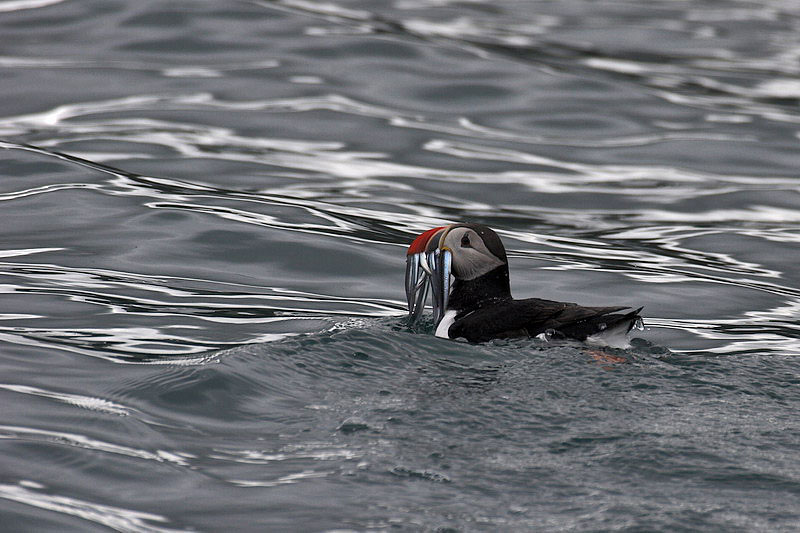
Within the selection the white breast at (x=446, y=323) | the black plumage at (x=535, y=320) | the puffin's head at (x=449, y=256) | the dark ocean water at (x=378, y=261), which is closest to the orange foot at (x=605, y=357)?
the dark ocean water at (x=378, y=261)

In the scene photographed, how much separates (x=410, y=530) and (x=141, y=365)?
93.3 inches

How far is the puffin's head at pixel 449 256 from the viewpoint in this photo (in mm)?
6574

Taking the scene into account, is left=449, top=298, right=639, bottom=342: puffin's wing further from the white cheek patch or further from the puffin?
the white cheek patch

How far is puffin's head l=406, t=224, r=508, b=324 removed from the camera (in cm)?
657

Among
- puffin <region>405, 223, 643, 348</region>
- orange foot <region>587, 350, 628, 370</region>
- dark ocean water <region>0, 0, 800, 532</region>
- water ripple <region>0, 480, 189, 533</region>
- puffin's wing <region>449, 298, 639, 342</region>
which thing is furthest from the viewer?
puffin <region>405, 223, 643, 348</region>

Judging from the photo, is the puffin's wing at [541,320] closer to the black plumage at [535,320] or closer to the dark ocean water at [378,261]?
the black plumage at [535,320]

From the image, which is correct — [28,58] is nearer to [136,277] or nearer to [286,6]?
[286,6]

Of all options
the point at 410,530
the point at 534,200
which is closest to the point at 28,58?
the point at 534,200

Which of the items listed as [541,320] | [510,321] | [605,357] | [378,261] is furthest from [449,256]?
[378,261]

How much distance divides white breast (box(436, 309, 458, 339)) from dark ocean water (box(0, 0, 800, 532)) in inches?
6.6

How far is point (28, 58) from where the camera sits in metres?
14.2

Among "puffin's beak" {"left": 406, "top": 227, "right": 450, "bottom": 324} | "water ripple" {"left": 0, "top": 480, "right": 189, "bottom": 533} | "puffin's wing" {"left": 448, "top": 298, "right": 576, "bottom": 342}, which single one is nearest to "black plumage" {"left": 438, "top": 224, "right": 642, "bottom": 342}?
"puffin's wing" {"left": 448, "top": 298, "right": 576, "bottom": 342}

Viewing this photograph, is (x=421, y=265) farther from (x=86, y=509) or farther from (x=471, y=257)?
(x=86, y=509)

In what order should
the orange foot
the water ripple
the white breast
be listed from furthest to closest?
the white breast, the orange foot, the water ripple
